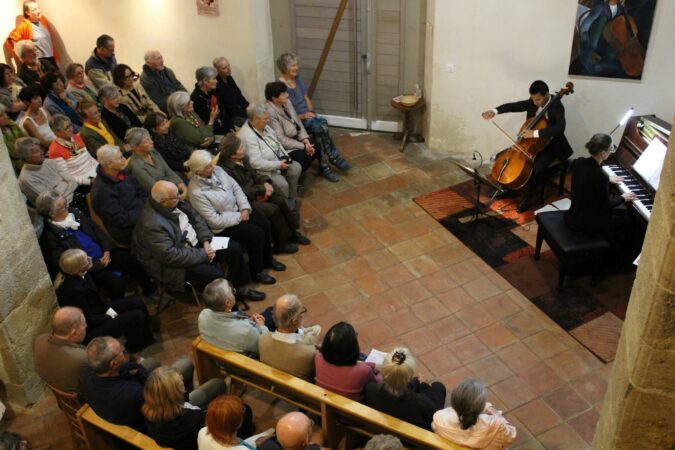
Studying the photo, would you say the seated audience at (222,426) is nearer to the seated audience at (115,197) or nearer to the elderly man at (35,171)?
the seated audience at (115,197)

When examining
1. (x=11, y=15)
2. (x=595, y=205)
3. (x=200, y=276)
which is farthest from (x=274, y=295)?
(x=11, y=15)

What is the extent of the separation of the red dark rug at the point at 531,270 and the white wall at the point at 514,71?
0.86 meters

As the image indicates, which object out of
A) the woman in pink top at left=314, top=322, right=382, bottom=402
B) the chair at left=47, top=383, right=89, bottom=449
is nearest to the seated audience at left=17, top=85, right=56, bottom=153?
the chair at left=47, top=383, right=89, bottom=449

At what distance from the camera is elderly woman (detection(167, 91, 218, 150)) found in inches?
250

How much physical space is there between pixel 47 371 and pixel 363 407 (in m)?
1.95

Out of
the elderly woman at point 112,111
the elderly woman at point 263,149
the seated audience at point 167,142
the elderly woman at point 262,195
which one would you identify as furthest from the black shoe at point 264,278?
the elderly woman at point 112,111

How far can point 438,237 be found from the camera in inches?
254

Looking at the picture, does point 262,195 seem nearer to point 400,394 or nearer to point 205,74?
point 205,74

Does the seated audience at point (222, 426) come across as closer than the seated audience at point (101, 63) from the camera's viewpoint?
Yes

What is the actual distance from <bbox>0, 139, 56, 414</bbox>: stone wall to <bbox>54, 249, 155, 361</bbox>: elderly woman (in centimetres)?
16

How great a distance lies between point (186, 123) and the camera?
646 cm

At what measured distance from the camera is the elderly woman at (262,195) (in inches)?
231

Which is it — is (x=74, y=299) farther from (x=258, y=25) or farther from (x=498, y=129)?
(x=498, y=129)

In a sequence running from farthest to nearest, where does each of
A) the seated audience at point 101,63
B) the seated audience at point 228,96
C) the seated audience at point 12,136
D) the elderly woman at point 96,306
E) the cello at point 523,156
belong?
the seated audience at point 101,63 < the seated audience at point 228,96 < the cello at point 523,156 < the seated audience at point 12,136 < the elderly woman at point 96,306
